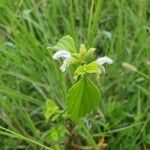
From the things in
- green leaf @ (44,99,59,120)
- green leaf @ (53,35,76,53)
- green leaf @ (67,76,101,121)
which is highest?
green leaf @ (53,35,76,53)

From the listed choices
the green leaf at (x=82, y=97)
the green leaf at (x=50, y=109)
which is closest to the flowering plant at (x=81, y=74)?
the green leaf at (x=82, y=97)

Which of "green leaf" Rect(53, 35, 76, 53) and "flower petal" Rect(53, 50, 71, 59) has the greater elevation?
"green leaf" Rect(53, 35, 76, 53)

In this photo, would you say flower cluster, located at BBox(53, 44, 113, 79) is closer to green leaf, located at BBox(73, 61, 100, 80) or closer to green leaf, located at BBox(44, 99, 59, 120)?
green leaf, located at BBox(73, 61, 100, 80)

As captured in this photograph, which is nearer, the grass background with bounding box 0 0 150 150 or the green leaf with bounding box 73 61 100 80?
the green leaf with bounding box 73 61 100 80

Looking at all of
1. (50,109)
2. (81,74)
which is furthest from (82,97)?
(50,109)

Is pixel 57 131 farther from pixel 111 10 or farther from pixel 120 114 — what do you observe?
pixel 111 10

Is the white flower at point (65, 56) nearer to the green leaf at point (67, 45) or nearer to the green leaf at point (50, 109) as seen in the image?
the green leaf at point (67, 45)

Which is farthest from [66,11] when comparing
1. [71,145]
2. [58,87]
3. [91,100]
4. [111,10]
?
[91,100]

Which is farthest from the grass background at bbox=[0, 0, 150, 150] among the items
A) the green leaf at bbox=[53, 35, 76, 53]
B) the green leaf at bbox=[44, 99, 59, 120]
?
the green leaf at bbox=[53, 35, 76, 53]

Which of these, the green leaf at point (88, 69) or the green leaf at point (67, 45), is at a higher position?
the green leaf at point (67, 45)
